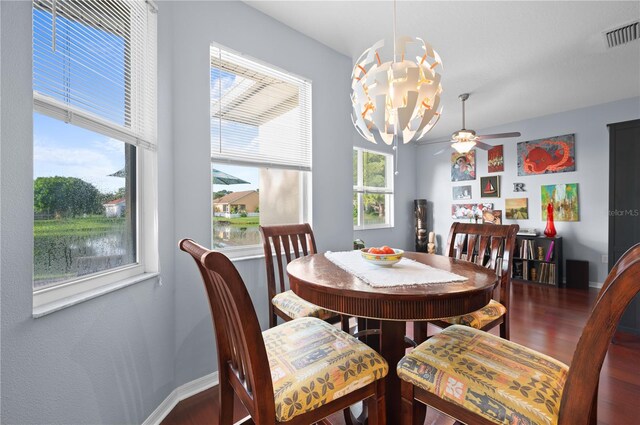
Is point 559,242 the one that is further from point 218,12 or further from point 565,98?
point 218,12

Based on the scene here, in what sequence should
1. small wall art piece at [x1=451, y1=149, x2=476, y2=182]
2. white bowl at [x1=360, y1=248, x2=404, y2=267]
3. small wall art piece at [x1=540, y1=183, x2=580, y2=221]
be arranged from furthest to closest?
1. small wall art piece at [x1=451, y1=149, x2=476, y2=182]
2. small wall art piece at [x1=540, y1=183, x2=580, y2=221]
3. white bowl at [x1=360, y1=248, x2=404, y2=267]

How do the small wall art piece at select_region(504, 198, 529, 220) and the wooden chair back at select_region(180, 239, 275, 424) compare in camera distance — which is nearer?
the wooden chair back at select_region(180, 239, 275, 424)

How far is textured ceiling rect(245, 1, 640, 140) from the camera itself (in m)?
2.17

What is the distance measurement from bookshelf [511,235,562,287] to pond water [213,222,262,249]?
4.16m

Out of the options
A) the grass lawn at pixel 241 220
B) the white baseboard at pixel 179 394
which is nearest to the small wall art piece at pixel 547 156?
the grass lawn at pixel 241 220

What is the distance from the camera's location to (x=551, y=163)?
4.64 meters

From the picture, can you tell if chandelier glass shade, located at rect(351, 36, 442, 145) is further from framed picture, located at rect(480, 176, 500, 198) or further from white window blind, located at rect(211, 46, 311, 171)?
framed picture, located at rect(480, 176, 500, 198)

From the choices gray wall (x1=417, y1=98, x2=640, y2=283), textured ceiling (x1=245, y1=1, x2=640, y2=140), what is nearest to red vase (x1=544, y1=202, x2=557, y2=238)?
gray wall (x1=417, y1=98, x2=640, y2=283)

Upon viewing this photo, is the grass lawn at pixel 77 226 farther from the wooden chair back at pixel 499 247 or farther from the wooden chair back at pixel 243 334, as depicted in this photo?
the wooden chair back at pixel 499 247

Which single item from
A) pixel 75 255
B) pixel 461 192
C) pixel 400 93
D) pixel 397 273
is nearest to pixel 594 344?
pixel 397 273

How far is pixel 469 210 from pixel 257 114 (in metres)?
4.91

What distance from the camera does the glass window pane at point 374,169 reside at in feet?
17.5

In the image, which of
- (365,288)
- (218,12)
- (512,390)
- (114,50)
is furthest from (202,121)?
(512,390)

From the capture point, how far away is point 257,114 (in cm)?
223
